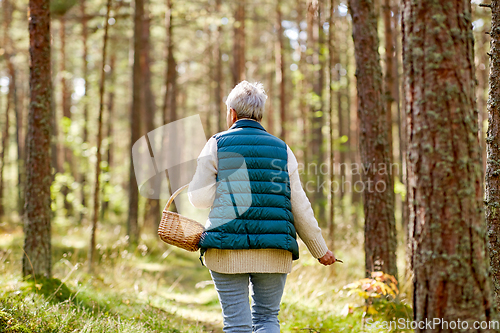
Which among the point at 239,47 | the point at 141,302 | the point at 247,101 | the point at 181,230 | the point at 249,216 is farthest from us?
the point at 239,47

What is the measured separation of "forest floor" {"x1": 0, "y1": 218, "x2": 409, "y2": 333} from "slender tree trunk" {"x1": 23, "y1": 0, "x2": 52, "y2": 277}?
1.07ft

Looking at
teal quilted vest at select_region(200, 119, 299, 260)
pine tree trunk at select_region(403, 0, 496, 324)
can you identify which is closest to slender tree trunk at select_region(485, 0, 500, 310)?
pine tree trunk at select_region(403, 0, 496, 324)

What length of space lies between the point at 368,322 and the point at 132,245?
20.3ft

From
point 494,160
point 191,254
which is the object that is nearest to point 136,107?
point 191,254

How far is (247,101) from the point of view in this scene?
8.87 feet

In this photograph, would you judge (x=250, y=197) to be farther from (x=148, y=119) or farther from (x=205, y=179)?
(x=148, y=119)

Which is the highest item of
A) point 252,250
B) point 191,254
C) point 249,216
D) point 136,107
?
point 136,107

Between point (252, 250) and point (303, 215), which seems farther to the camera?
point (303, 215)

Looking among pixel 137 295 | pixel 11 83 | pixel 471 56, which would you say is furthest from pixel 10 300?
pixel 11 83

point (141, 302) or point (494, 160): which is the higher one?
point (494, 160)

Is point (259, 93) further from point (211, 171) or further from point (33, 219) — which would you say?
point (33, 219)

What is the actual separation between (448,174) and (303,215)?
967 millimetres

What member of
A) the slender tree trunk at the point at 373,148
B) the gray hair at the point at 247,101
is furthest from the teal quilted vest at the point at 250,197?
the slender tree trunk at the point at 373,148

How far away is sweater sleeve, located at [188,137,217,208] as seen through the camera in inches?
101
